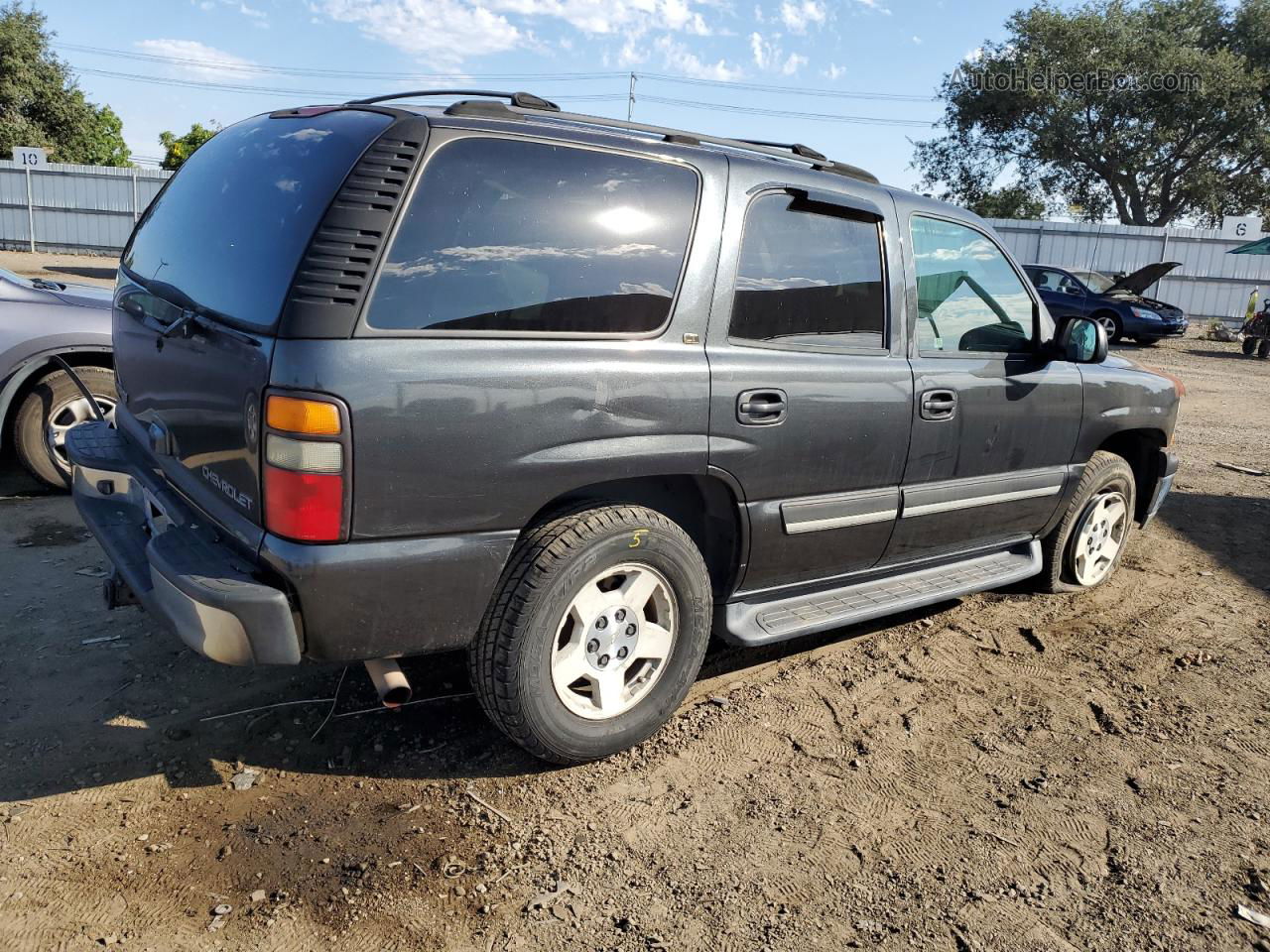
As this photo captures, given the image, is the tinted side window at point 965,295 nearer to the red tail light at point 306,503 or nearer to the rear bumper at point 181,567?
the red tail light at point 306,503

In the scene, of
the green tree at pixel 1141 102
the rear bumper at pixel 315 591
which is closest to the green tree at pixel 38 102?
the green tree at pixel 1141 102

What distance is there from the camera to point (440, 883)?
2.54m

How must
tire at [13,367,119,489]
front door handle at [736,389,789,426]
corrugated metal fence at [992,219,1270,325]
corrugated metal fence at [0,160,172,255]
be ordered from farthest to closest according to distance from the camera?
corrugated metal fence at [0,160,172,255]
corrugated metal fence at [992,219,1270,325]
tire at [13,367,119,489]
front door handle at [736,389,789,426]

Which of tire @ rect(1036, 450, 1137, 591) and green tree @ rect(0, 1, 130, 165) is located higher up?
green tree @ rect(0, 1, 130, 165)

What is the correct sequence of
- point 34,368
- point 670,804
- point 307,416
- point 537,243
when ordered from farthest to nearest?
1. point 34,368
2. point 670,804
3. point 537,243
4. point 307,416

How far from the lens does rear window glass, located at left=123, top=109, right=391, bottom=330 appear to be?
2.60 m

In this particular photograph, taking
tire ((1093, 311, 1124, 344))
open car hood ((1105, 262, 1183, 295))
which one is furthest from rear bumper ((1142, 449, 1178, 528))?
tire ((1093, 311, 1124, 344))

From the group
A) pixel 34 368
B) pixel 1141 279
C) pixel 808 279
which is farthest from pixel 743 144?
pixel 1141 279

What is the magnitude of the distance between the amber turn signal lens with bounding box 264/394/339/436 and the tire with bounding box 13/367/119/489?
3556 millimetres

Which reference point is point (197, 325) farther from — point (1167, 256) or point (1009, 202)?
point (1009, 202)

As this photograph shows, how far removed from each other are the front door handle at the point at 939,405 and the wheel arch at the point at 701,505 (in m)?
0.96

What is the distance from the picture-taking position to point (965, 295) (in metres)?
4.07

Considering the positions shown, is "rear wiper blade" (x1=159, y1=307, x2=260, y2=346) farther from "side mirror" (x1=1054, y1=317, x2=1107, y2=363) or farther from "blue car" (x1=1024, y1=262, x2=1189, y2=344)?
"blue car" (x1=1024, y1=262, x2=1189, y2=344)

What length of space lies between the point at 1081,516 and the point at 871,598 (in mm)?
1633
